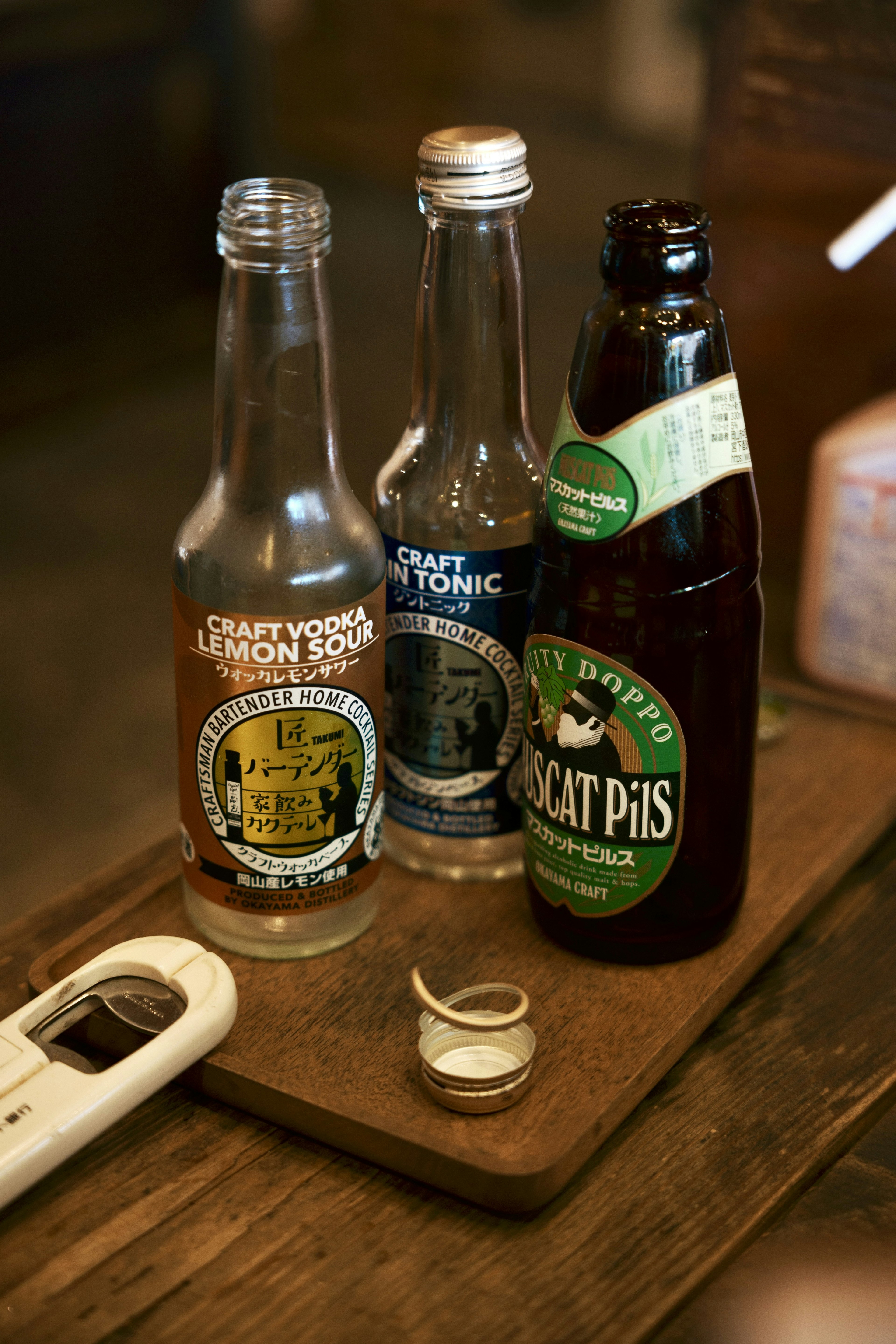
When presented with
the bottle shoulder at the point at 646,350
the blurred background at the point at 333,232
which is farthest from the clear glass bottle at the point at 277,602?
the blurred background at the point at 333,232

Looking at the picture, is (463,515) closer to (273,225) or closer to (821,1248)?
(273,225)

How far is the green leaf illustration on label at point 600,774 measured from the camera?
1.78ft

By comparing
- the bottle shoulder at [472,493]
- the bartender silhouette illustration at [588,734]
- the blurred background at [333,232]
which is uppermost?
the bottle shoulder at [472,493]

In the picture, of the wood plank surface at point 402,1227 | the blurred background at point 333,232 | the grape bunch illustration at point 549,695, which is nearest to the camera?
the wood plank surface at point 402,1227

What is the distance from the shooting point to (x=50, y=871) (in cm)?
96

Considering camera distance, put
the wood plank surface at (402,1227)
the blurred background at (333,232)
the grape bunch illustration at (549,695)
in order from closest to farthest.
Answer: the wood plank surface at (402,1227), the grape bunch illustration at (549,695), the blurred background at (333,232)

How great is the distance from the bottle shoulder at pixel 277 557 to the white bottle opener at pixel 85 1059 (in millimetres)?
141

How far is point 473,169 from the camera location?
53 centimetres

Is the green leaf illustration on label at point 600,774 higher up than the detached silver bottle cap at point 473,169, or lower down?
lower down

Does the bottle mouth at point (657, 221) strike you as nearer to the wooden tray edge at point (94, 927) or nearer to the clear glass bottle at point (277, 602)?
the clear glass bottle at point (277, 602)

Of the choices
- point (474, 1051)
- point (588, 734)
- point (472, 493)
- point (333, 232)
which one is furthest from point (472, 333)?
point (333, 232)

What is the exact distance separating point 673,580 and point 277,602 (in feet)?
0.50

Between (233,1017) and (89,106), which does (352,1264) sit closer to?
(233,1017)

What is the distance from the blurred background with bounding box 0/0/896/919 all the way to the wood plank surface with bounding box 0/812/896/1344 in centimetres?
39
